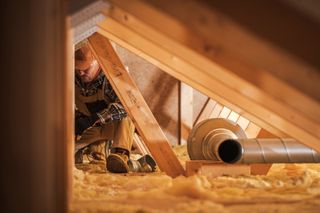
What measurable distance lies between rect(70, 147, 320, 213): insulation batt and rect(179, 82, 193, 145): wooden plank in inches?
90.9

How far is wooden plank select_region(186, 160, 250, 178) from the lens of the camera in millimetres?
3449

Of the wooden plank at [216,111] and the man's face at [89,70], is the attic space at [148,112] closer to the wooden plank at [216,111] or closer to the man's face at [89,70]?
the man's face at [89,70]

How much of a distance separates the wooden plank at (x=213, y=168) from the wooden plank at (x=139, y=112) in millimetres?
94

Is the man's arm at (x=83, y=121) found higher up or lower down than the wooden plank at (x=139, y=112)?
higher up

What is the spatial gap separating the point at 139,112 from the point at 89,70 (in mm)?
1225

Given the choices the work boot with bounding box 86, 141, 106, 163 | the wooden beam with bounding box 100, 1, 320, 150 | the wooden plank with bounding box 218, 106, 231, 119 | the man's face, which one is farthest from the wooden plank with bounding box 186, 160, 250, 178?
the wooden plank with bounding box 218, 106, 231, 119

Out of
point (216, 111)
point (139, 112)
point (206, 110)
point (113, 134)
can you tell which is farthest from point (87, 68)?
point (206, 110)

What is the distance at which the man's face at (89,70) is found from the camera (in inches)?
180

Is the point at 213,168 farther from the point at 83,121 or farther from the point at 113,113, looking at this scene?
the point at 83,121

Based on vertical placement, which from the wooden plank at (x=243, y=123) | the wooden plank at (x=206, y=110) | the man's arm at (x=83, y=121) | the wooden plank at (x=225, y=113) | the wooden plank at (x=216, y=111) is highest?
the wooden plank at (x=206, y=110)

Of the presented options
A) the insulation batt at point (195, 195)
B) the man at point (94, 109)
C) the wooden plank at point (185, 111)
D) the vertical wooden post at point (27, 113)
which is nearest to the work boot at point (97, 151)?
the man at point (94, 109)

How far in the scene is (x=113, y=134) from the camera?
14.7 feet

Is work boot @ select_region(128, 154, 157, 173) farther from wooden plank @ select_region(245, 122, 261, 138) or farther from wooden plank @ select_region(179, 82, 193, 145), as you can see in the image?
wooden plank @ select_region(179, 82, 193, 145)

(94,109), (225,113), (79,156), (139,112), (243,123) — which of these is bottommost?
(139,112)
